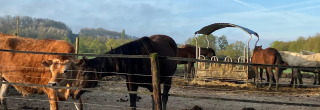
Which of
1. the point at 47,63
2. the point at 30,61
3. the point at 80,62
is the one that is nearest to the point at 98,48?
the point at 30,61

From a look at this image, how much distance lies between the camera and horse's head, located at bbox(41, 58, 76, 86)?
4.25m

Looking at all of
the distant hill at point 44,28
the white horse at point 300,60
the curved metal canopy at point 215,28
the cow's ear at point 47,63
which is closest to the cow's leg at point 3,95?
the cow's ear at point 47,63

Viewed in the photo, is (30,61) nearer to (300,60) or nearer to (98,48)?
(300,60)

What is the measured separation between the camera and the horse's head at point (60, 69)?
13.9 ft

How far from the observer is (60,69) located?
429cm

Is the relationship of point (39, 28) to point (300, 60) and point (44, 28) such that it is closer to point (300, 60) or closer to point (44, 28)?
point (44, 28)

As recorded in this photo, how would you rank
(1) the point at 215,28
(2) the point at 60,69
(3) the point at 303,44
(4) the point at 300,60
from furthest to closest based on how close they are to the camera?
1. (3) the point at 303,44
2. (1) the point at 215,28
3. (4) the point at 300,60
4. (2) the point at 60,69

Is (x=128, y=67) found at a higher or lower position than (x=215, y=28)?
lower

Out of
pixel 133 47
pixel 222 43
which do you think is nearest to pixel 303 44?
pixel 222 43

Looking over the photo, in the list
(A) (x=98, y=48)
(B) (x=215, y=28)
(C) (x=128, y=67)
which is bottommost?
(C) (x=128, y=67)

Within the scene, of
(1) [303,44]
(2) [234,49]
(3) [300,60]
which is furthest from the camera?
(1) [303,44]

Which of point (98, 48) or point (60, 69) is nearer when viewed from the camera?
point (60, 69)

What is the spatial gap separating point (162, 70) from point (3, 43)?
324 centimetres

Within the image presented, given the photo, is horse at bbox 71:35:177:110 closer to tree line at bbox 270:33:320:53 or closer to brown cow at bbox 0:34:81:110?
brown cow at bbox 0:34:81:110
